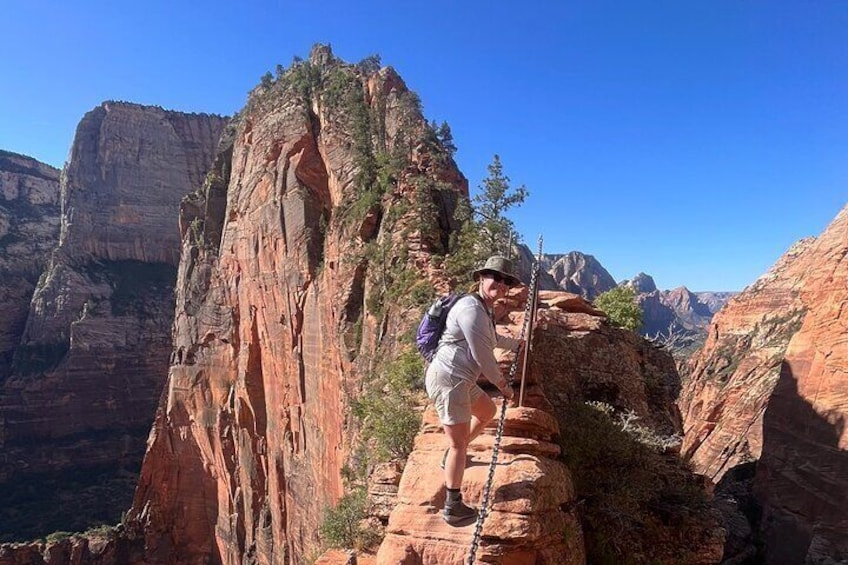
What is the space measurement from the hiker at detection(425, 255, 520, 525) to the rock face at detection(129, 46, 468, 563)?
9582 millimetres

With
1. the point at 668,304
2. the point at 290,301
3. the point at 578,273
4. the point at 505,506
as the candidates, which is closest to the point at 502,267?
the point at 505,506

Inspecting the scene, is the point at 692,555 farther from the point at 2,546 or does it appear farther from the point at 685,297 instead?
the point at 685,297

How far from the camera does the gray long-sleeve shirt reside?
17.5 ft

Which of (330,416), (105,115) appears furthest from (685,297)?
(330,416)

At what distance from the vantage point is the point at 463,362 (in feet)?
18.0

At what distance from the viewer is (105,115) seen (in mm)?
78312

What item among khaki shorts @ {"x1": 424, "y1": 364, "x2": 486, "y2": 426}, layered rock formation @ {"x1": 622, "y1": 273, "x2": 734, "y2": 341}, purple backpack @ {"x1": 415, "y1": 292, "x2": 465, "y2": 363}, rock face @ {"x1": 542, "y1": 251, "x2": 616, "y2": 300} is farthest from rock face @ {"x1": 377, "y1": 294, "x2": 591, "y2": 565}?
layered rock formation @ {"x1": 622, "y1": 273, "x2": 734, "y2": 341}

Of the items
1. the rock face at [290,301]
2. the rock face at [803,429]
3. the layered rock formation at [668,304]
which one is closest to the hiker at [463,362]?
the rock face at [290,301]

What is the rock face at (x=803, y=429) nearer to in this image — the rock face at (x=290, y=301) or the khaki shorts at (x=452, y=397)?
the rock face at (x=290, y=301)

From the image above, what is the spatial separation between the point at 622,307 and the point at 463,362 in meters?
14.8

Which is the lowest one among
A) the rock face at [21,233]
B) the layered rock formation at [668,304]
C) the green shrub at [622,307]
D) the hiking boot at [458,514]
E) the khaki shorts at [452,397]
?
the hiking boot at [458,514]

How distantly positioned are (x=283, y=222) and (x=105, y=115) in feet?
227

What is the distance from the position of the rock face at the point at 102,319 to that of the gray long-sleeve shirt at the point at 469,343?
201 ft

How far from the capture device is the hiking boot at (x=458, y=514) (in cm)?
573
